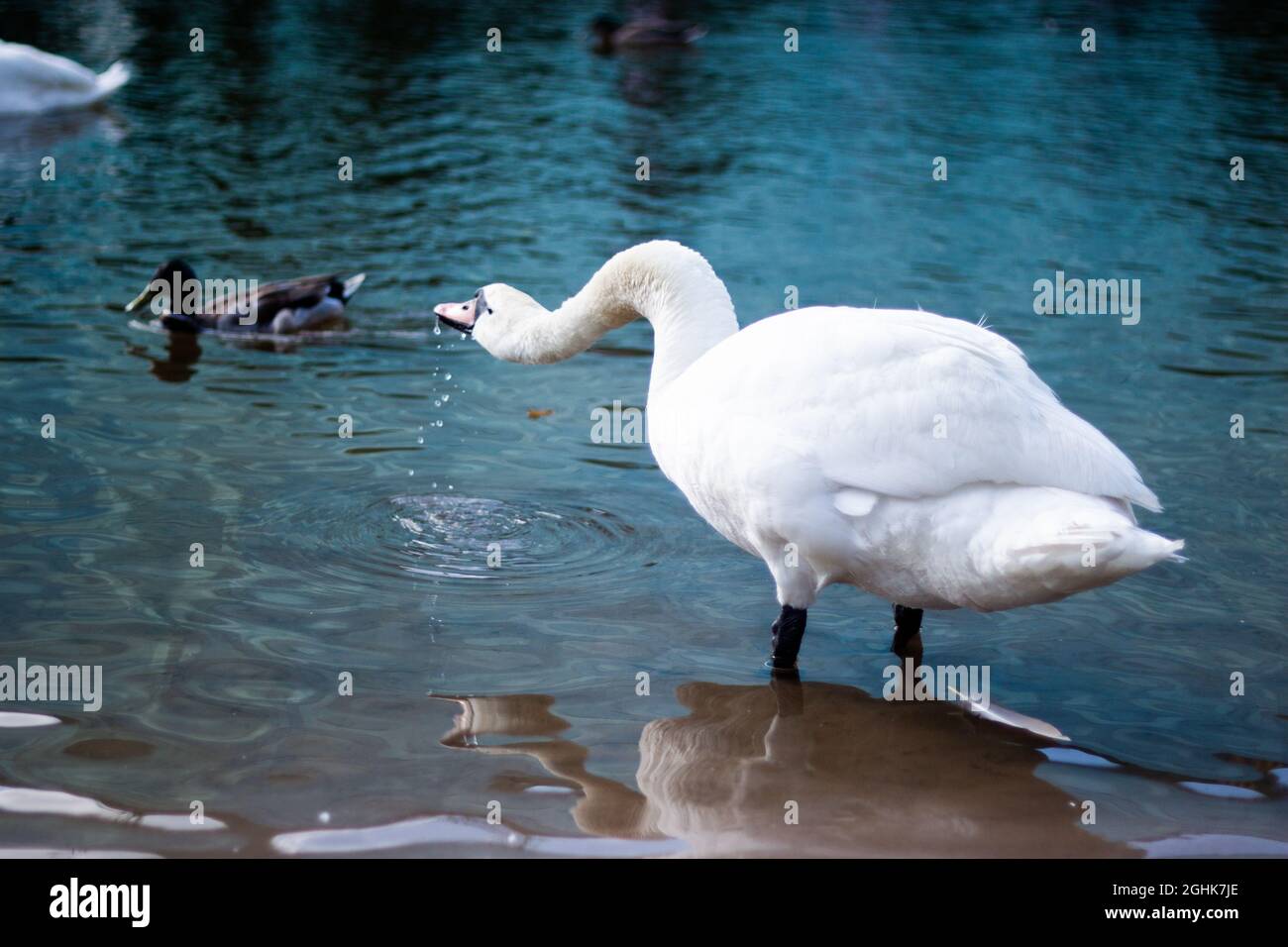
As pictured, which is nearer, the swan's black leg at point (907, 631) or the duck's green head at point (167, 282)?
the swan's black leg at point (907, 631)

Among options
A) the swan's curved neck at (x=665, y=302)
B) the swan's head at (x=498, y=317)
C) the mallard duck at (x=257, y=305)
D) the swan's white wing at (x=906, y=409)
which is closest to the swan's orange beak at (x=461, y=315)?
the swan's head at (x=498, y=317)

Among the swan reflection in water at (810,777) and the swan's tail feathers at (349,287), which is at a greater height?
the swan's tail feathers at (349,287)

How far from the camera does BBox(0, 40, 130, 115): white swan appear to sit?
19.0 m

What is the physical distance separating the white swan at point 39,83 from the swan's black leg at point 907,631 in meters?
16.2

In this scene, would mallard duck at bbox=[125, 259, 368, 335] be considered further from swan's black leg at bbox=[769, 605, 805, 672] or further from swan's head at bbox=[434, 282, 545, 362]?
swan's black leg at bbox=[769, 605, 805, 672]

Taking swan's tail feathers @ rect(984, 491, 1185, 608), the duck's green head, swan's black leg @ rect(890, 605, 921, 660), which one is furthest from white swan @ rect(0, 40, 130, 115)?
swan's tail feathers @ rect(984, 491, 1185, 608)

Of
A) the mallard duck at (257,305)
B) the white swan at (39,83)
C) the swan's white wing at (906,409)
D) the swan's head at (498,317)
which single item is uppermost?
the white swan at (39,83)

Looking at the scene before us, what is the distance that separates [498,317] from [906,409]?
2.27m

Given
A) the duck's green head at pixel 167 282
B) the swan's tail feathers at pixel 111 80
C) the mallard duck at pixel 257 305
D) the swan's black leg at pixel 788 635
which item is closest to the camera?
the swan's black leg at pixel 788 635

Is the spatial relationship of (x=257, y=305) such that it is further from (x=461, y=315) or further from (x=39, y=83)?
(x=39, y=83)

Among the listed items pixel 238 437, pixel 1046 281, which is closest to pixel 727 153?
pixel 1046 281

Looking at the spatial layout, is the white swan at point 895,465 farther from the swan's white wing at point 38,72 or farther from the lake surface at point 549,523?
the swan's white wing at point 38,72

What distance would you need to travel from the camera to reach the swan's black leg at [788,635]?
6082 millimetres

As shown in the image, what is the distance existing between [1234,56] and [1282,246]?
44.1 ft
